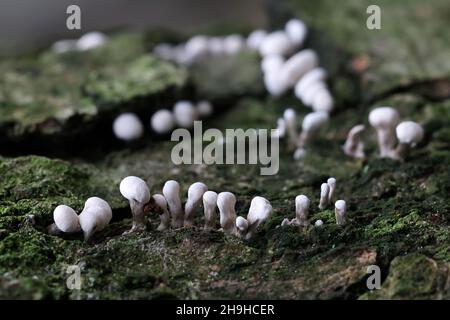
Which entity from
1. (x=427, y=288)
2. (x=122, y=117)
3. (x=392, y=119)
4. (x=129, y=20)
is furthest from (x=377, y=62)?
(x=129, y=20)

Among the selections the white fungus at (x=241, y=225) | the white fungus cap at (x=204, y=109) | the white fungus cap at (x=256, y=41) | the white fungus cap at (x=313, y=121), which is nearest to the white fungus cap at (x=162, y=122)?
the white fungus cap at (x=204, y=109)

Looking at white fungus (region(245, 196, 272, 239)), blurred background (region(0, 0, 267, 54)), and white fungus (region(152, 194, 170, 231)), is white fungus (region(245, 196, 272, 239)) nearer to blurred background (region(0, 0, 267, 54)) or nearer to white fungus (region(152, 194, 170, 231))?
white fungus (region(152, 194, 170, 231))

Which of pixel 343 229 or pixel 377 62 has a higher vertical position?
pixel 377 62

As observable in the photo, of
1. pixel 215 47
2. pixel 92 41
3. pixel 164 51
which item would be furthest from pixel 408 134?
pixel 92 41

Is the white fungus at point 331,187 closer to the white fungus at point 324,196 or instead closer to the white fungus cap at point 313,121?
the white fungus at point 324,196

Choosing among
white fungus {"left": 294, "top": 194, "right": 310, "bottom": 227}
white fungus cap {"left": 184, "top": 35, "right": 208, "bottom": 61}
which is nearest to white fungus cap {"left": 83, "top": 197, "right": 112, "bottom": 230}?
white fungus {"left": 294, "top": 194, "right": 310, "bottom": 227}

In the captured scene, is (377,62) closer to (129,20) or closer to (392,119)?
(392,119)

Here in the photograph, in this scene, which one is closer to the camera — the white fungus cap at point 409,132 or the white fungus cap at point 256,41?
the white fungus cap at point 409,132

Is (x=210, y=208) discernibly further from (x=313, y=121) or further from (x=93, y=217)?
(x=313, y=121)

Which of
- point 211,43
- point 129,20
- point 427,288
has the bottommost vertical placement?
point 427,288
